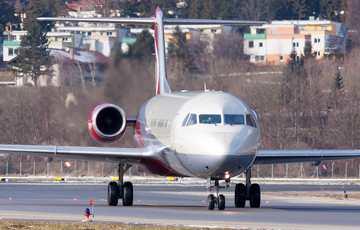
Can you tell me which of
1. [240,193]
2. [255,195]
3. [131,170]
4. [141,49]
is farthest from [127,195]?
[141,49]

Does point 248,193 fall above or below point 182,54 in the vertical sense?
below

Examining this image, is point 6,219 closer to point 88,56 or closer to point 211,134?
point 211,134

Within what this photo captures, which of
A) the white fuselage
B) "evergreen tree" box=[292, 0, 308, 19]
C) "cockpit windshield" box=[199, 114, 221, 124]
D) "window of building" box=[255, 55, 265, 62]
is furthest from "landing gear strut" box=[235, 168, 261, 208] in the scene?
"evergreen tree" box=[292, 0, 308, 19]

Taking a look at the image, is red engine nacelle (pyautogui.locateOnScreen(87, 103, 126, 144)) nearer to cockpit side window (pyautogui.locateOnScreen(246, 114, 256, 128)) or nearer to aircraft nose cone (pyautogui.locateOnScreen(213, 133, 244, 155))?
cockpit side window (pyautogui.locateOnScreen(246, 114, 256, 128))

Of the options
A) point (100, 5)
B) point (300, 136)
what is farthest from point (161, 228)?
point (100, 5)

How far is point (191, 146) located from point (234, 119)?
140 cm

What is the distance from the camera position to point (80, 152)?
22.3 meters

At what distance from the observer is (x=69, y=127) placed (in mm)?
49031

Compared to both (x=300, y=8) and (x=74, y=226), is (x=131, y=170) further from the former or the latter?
(x=300, y=8)

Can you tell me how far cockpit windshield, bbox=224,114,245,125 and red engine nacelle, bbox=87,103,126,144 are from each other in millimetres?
6335

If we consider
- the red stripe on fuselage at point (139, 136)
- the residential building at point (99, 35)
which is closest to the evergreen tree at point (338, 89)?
the residential building at point (99, 35)

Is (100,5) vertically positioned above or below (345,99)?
above

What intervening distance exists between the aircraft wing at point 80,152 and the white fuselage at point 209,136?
3.37 ft

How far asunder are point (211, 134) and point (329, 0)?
133 metres
